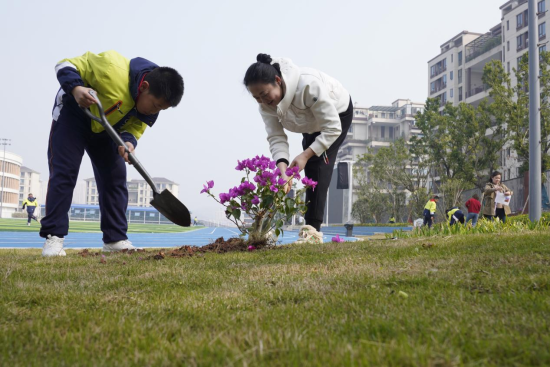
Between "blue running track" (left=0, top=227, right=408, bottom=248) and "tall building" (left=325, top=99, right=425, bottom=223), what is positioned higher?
"tall building" (left=325, top=99, right=425, bottom=223)

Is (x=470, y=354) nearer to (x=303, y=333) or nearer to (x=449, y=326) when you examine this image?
(x=449, y=326)

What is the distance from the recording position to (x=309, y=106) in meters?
4.09

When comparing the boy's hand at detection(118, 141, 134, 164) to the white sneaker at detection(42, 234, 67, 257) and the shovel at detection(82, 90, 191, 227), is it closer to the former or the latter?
the shovel at detection(82, 90, 191, 227)

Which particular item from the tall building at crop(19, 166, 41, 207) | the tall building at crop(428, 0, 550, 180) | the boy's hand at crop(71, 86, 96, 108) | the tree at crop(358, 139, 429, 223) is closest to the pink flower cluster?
the boy's hand at crop(71, 86, 96, 108)

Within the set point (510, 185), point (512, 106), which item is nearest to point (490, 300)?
point (510, 185)

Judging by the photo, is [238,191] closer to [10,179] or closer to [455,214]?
[455,214]

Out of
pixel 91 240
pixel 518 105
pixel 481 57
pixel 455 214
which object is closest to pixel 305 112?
pixel 455 214

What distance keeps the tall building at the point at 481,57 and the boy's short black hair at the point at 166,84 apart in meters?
28.4

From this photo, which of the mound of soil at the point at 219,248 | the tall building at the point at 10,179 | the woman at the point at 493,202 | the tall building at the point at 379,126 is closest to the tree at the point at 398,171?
the woman at the point at 493,202

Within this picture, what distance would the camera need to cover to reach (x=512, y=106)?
21750 mm

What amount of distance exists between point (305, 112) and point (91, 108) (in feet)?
5.85

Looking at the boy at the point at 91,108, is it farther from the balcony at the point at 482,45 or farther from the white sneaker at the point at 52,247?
the balcony at the point at 482,45

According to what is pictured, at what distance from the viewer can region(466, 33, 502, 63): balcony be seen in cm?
3756

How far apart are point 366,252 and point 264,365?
2.49m
